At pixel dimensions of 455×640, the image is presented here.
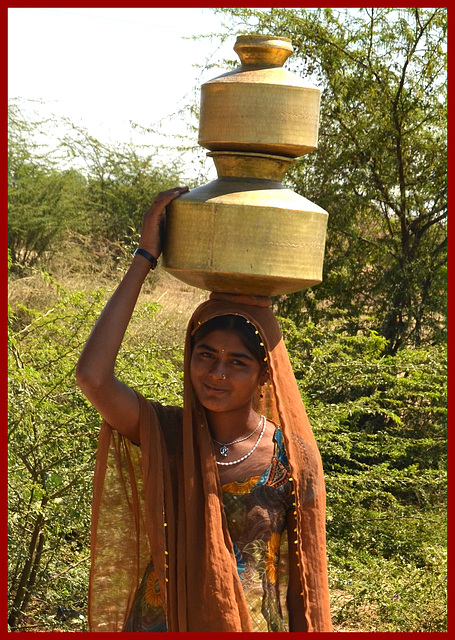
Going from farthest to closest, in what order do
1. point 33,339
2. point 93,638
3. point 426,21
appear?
point 426,21
point 33,339
point 93,638

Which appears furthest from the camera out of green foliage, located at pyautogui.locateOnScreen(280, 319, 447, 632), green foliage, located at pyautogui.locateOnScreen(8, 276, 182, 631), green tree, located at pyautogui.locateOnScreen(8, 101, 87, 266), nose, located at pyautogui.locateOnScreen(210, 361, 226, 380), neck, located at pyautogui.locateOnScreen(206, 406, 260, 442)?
green tree, located at pyautogui.locateOnScreen(8, 101, 87, 266)

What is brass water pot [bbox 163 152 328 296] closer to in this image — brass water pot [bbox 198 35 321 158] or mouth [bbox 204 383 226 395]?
brass water pot [bbox 198 35 321 158]

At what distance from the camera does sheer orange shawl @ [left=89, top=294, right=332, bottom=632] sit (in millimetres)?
2004

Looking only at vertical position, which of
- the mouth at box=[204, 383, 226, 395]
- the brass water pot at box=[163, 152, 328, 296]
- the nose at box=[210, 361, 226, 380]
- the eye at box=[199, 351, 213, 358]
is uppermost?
the brass water pot at box=[163, 152, 328, 296]

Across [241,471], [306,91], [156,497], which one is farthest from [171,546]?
[306,91]

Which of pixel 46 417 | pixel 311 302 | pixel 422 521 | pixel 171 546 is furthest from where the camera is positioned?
pixel 311 302

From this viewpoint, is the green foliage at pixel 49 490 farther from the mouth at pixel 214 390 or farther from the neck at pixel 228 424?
the mouth at pixel 214 390

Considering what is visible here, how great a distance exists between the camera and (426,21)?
8.25 meters

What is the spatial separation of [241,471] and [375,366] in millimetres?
4009

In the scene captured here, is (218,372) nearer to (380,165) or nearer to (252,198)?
(252,198)

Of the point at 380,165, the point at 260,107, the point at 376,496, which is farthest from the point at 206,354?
the point at 380,165

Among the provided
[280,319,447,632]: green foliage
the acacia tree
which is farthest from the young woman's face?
the acacia tree

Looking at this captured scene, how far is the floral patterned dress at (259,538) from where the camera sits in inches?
82.5

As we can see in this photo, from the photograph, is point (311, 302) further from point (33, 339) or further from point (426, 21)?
point (33, 339)
